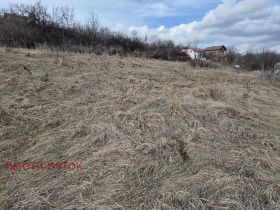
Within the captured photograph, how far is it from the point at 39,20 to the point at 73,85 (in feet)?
44.5

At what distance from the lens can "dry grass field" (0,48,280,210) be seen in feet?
6.49

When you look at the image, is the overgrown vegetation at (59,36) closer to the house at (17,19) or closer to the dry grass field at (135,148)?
the house at (17,19)

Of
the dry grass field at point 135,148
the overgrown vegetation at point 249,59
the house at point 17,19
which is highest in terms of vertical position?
the house at point 17,19

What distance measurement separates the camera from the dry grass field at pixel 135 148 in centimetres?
198

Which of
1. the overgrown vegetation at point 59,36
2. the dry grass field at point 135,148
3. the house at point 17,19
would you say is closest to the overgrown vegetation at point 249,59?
the overgrown vegetation at point 59,36

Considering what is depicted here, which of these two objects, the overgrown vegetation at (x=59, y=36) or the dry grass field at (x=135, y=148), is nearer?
the dry grass field at (x=135, y=148)

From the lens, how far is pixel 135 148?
8.86 feet

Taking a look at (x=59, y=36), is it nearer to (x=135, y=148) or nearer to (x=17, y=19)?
(x=17, y=19)

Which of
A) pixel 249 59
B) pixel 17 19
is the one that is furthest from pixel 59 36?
pixel 249 59

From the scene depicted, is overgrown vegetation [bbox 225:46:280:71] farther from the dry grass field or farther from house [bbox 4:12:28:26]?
house [bbox 4:12:28:26]

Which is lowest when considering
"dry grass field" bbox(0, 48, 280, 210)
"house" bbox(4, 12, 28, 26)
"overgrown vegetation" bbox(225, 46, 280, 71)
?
"dry grass field" bbox(0, 48, 280, 210)

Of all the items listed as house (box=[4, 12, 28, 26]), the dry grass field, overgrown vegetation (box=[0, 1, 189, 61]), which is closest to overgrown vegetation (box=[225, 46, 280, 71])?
overgrown vegetation (box=[0, 1, 189, 61])

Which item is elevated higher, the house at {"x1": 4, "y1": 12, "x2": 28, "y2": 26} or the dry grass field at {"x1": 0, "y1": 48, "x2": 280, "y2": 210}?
the house at {"x1": 4, "y1": 12, "x2": 28, "y2": 26}

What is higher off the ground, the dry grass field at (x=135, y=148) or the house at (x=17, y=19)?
the house at (x=17, y=19)
